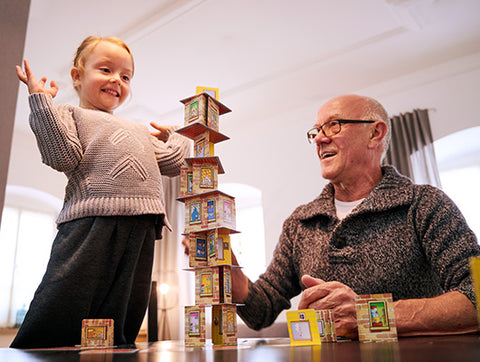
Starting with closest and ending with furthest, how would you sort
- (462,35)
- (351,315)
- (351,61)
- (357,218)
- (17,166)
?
(351,315), (357,218), (462,35), (351,61), (17,166)

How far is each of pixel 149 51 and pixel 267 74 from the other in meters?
1.38

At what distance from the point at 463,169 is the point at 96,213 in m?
5.21

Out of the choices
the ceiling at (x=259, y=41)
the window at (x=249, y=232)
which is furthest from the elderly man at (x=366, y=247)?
the window at (x=249, y=232)

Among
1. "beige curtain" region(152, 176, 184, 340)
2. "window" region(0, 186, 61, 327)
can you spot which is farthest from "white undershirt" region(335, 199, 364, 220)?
"window" region(0, 186, 61, 327)

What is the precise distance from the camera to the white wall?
15.5 ft

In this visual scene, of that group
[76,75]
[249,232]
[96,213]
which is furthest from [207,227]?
[249,232]

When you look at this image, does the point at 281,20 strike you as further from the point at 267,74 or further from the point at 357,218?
the point at 357,218

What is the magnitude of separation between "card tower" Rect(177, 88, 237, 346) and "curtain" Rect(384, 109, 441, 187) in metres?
4.12

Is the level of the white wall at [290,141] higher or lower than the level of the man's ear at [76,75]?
higher

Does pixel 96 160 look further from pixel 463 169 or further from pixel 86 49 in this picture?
pixel 463 169

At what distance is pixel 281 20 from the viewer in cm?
409

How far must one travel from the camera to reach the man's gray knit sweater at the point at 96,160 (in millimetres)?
1079

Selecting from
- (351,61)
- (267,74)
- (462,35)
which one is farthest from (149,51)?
(462,35)

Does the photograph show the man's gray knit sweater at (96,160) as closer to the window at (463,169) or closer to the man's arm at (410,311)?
the man's arm at (410,311)
